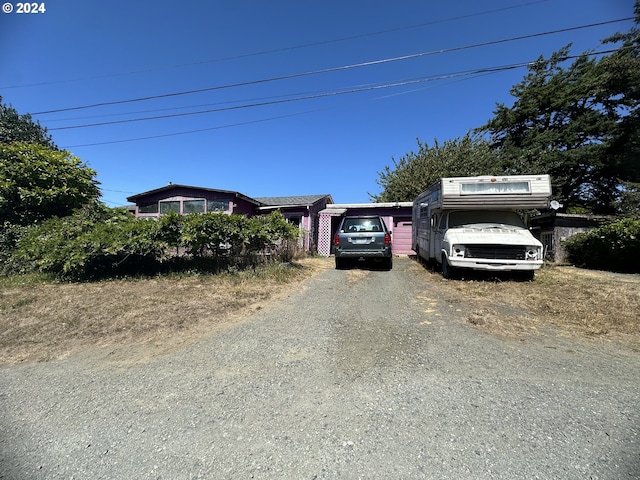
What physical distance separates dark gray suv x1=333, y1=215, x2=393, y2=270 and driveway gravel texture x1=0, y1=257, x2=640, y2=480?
595 cm

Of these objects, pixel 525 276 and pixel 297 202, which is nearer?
pixel 525 276

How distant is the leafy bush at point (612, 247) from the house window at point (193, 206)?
17.7m

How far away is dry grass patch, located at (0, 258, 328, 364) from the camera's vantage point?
14.7 ft

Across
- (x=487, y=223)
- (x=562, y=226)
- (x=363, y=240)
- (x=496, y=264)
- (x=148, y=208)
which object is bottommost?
(x=496, y=264)

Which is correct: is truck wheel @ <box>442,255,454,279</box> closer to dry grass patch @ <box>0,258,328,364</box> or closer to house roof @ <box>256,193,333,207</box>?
dry grass patch @ <box>0,258,328,364</box>

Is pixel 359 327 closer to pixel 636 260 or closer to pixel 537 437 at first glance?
pixel 537 437

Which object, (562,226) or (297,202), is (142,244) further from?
(562,226)

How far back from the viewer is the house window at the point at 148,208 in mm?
18375

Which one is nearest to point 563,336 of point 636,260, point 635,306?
point 635,306

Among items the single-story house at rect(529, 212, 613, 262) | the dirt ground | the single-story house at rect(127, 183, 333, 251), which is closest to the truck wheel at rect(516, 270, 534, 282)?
the dirt ground

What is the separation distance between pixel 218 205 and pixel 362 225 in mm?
9628

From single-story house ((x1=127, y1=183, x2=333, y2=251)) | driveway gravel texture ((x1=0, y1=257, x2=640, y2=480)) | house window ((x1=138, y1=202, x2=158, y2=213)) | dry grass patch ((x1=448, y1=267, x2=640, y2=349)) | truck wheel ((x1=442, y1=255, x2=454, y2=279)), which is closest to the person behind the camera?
driveway gravel texture ((x1=0, y1=257, x2=640, y2=480))

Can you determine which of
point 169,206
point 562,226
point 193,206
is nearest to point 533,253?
point 562,226

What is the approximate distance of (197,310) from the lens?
19.2 ft
